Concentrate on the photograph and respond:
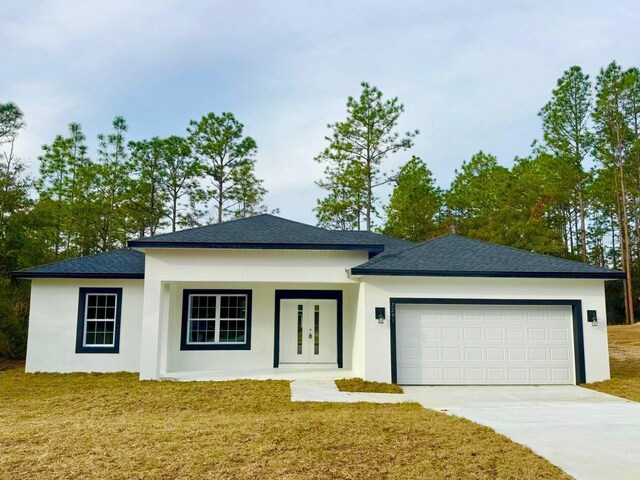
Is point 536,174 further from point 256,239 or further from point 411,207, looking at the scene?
point 256,239

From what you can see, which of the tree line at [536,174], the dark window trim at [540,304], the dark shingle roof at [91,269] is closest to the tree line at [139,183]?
the tree line at [536,174]

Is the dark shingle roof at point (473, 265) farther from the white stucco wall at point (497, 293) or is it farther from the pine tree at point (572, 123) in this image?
the pine tree at point (572, 123)

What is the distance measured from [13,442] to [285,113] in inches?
601

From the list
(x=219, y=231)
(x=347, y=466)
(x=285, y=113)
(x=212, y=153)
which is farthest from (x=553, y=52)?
(x=212, y=153)

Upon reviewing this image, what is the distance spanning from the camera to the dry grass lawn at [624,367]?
10.6m

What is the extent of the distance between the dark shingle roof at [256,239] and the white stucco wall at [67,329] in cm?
240

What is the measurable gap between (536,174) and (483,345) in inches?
1033

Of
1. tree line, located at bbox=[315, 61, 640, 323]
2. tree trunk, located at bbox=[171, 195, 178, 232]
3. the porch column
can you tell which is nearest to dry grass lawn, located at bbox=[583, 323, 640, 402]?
tree line, located at bbox=[315, 61, 640, 323]

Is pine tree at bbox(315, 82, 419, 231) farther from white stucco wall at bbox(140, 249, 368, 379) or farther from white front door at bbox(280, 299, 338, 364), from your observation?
white stucco wall at bbox(140, 249, 368, 379)

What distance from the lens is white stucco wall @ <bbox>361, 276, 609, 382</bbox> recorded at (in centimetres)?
1142

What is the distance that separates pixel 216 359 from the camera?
1352 centimetres

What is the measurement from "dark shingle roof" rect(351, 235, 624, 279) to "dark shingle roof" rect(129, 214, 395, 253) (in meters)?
0.76

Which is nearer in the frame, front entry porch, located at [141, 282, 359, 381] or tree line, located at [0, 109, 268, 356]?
front entry porch, located at [141, 282, 359, 381]

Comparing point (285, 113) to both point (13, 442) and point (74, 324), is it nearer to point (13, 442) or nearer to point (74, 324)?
point (74, 324)
